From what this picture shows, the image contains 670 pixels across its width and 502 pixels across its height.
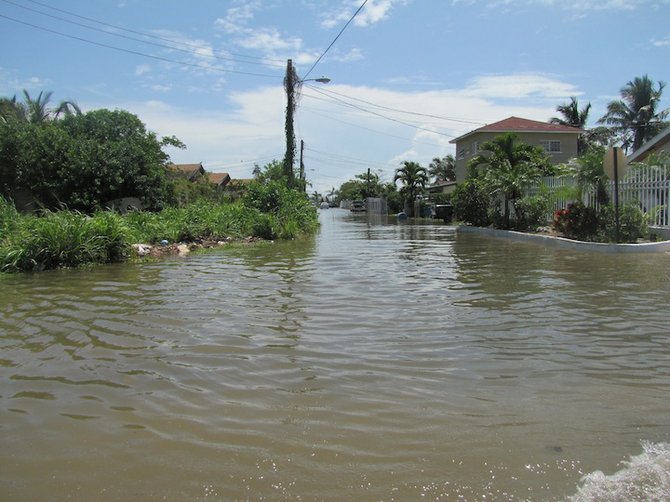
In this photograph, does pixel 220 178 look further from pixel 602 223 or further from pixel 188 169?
pixel 602 223

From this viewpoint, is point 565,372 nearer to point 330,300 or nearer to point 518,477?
point 518,477

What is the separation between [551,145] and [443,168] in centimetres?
3712

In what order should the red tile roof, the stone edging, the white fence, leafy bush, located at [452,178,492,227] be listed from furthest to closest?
the red tile roof, leafy bush, located at [452,178,492,227], the white fence, the stone edging

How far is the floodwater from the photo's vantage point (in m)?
2.99

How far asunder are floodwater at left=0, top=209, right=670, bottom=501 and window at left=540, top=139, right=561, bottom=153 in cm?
3514

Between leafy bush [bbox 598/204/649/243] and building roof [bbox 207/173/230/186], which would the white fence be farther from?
building roof [bbox 207/173/230/186]

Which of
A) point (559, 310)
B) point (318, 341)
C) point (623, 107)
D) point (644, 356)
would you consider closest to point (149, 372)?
point (318, 341)

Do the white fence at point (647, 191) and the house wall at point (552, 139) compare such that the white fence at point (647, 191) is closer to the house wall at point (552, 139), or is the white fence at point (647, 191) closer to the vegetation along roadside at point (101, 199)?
the vegetation along roadside at point (101, 199)

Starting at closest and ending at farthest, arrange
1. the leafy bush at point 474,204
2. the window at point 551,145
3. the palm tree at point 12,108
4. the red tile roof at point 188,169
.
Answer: the leafy bush at point 474,204, the palm tree at point 12,108, the red tile roof at point 188,169, the window at point 551,145

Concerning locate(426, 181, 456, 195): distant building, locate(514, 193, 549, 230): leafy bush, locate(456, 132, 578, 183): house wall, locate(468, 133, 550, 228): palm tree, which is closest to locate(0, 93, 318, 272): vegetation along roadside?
locate(468, 133, 550, 228): palm tree

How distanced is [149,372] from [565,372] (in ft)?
12.0

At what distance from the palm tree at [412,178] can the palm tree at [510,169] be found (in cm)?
2264

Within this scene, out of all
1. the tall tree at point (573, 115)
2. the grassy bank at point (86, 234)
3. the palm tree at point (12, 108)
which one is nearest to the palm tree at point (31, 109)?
the palm tree at point (12, 108)

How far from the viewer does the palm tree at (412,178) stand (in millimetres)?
51656
